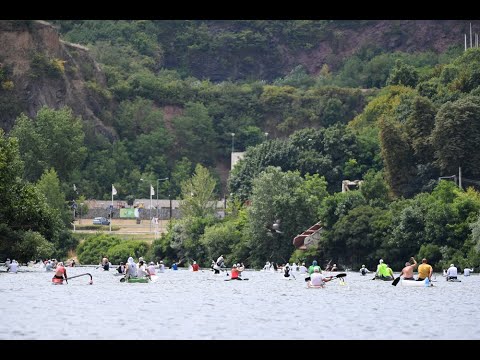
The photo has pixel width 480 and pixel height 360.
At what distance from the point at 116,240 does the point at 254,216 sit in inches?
895

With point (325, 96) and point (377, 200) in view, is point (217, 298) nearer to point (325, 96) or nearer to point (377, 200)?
point (377, 200)

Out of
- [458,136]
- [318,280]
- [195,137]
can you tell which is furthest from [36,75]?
[318,280]

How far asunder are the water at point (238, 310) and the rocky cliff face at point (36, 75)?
9109 centimetres

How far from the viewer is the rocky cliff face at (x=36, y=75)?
Answer: 165125 mm

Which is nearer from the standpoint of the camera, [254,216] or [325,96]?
[254,216]

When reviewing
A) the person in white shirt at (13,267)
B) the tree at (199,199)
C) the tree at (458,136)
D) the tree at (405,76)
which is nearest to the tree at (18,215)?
the person in white shirt at (13,267)

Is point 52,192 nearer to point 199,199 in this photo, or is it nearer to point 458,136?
point 199,199

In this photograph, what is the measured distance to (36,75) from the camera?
6580 inches

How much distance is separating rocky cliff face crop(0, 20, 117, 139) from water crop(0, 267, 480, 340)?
9109 centimetres

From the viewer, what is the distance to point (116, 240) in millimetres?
123938

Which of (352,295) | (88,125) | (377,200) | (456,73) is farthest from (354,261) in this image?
(88,125)

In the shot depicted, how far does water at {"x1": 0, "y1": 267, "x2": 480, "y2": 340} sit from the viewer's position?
4131 centimetres

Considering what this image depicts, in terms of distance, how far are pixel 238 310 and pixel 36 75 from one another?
119 meters

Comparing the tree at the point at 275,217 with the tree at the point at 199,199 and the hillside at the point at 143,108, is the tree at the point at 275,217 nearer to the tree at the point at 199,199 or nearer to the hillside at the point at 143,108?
the tree at the point at 199,199
